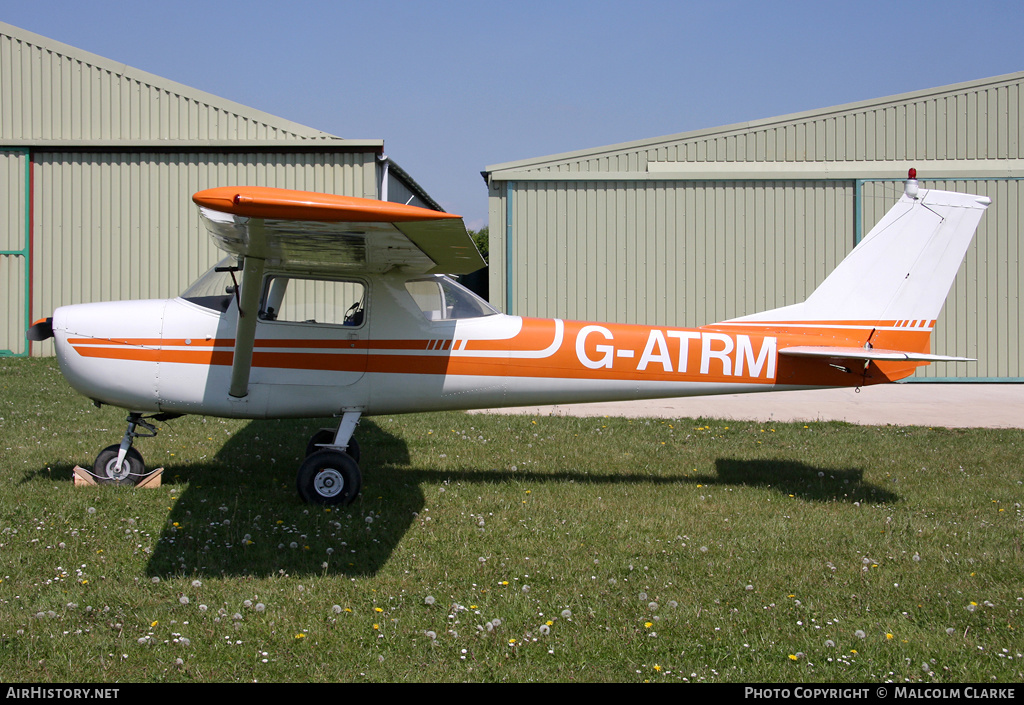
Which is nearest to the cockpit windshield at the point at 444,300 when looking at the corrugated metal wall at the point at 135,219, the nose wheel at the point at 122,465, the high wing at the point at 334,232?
the high wing at the point at 334,232

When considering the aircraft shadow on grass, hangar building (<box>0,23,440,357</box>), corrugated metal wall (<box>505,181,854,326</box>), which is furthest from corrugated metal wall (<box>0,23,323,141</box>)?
the aircraft shadow on grass

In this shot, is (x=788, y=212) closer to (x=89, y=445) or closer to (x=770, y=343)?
(x=770, y=343)

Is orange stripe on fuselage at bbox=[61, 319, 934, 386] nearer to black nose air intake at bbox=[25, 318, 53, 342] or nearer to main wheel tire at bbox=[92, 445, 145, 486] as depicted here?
main wheel tire at bbox=[92, 445, 145, 486]

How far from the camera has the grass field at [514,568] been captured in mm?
3467

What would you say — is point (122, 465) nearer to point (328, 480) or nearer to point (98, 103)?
point (328, 480)

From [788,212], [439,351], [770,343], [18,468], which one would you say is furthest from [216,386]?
[788,212]

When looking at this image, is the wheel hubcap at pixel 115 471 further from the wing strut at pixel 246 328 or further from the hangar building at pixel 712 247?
the hangar building at pixel 712 247

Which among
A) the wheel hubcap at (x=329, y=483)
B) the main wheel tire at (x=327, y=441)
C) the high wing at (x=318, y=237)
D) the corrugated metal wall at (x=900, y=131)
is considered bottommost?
the wheel hubcap at (x=329, y=483)

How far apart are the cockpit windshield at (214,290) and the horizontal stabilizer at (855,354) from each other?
15.2 ft

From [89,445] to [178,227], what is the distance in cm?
838

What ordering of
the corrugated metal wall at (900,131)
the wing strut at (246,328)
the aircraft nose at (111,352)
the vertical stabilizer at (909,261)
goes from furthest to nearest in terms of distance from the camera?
1. the corrugated metal wall at (900,131)
2. the vertical stabilizer at (909,261)
3. the aircraft nose at (111,352)
4. the wing strut at (246,328)

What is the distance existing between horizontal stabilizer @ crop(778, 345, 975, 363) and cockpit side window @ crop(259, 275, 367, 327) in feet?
11.8

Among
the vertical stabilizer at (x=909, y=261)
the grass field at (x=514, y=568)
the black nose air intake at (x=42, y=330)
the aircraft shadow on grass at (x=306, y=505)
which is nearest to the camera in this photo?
the grass field at (x=514, y=568)

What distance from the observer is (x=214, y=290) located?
246 inches
